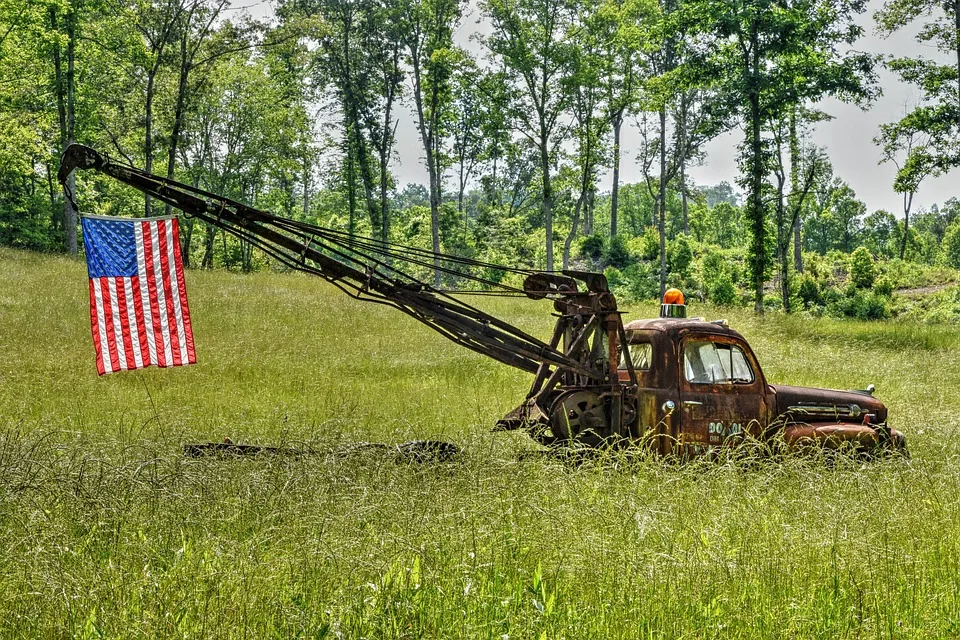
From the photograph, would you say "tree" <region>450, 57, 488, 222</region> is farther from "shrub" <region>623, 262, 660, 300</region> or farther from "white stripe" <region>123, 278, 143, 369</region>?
"white stripe" <region>123, 278, 143, 369</region>

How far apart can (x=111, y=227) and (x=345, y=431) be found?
12.3 feet

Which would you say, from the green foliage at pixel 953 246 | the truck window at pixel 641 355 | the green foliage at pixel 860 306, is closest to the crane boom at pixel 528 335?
the truck window at pixel 641 355

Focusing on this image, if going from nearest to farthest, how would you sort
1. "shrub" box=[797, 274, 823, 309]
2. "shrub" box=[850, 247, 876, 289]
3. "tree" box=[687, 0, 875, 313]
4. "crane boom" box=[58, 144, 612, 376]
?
"crane boom" box=[58, 144, 612, 376] → "tree" box=[687, 0, 875, 313] → "shrub" box=[797, 274, 823, 309] → "shrub" box=[850, 247, 876, 289]

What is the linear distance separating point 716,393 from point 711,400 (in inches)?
4.4

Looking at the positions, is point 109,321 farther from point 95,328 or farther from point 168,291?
point 168,291

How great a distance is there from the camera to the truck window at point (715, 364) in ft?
27.0

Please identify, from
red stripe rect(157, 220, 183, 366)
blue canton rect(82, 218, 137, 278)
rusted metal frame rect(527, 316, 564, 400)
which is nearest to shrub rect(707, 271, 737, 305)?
rusted metal frame rect(527, 316, 564, 400)

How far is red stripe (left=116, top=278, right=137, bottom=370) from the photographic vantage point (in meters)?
9.29

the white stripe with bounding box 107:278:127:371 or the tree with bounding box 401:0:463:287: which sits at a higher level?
the tree with bounding box 401:0:463:287

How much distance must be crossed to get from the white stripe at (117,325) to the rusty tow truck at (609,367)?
1.62 meters

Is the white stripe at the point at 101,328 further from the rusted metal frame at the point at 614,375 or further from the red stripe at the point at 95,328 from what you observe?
the rusted metal frame at the point at 614,375

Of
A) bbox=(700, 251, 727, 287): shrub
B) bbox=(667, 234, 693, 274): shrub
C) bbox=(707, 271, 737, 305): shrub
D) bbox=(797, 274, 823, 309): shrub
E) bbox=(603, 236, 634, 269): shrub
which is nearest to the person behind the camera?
bbox=(797, 274, 823, 309): shrub

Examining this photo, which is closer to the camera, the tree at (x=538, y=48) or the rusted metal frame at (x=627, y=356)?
the rusted metal frame at (x=627, y=356)

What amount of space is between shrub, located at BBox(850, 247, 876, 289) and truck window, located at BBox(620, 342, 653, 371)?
108 ft
